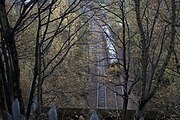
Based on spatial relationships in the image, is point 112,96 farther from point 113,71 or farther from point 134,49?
point 134,49

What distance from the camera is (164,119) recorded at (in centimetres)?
1247

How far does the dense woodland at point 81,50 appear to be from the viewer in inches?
70.8

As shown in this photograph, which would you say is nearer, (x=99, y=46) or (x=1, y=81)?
(x=1, y=81)

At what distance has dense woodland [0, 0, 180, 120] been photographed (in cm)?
180

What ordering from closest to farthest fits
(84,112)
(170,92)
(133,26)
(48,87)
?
(133,26)
(170,92)
(48,87)
(84,112)

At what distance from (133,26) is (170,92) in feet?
10.6

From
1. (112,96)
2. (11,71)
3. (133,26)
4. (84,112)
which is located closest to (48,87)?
(84,112)

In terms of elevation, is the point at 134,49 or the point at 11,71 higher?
the point at 134,49

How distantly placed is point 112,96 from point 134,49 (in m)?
10.2

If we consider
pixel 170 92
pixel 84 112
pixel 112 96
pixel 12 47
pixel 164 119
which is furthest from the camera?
pixel 112 96

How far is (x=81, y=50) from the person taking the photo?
19406 mm

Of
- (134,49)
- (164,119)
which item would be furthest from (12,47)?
(164,119)

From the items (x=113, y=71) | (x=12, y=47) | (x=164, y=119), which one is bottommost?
(x=164, y=119)

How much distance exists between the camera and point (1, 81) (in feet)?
5.22
